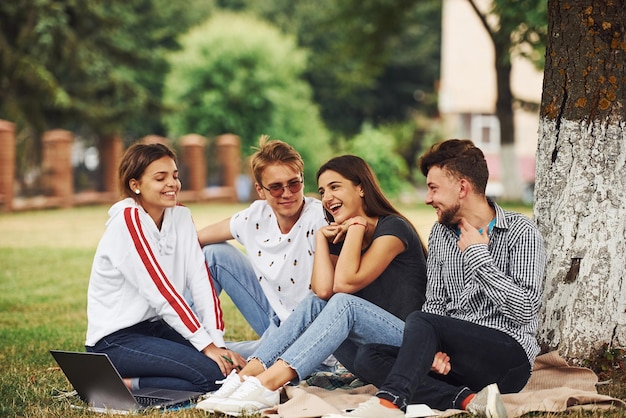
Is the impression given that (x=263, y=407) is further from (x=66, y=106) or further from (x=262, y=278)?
(x=66, y=106)

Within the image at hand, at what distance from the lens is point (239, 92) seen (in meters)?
30.8

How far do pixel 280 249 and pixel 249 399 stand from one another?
1.21 m

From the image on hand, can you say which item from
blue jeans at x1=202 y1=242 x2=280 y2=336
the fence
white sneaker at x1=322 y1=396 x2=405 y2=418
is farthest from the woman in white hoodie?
the fence

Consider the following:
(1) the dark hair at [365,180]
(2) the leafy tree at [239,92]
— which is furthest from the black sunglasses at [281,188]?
(2) the leafy tree at [239,92]

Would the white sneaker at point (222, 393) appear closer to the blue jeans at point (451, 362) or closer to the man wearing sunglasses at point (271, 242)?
the blue jeans at point (451, 362)

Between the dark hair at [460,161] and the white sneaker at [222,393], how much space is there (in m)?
1.42

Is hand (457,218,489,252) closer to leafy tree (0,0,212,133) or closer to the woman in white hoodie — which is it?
the woman in white hoodie

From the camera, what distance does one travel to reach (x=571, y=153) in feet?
19.1

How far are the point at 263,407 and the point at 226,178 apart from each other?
965 inches

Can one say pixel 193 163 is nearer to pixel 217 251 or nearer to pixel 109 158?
pixel 109 158

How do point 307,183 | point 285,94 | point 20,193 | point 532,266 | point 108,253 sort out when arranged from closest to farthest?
point 532,266
point 108,253
point 20,193
point 307,183
point 285,94

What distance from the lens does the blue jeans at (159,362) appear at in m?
5.33

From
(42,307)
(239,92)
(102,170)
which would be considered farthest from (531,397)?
(239,92)

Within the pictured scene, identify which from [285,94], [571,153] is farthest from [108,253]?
[285,94]
